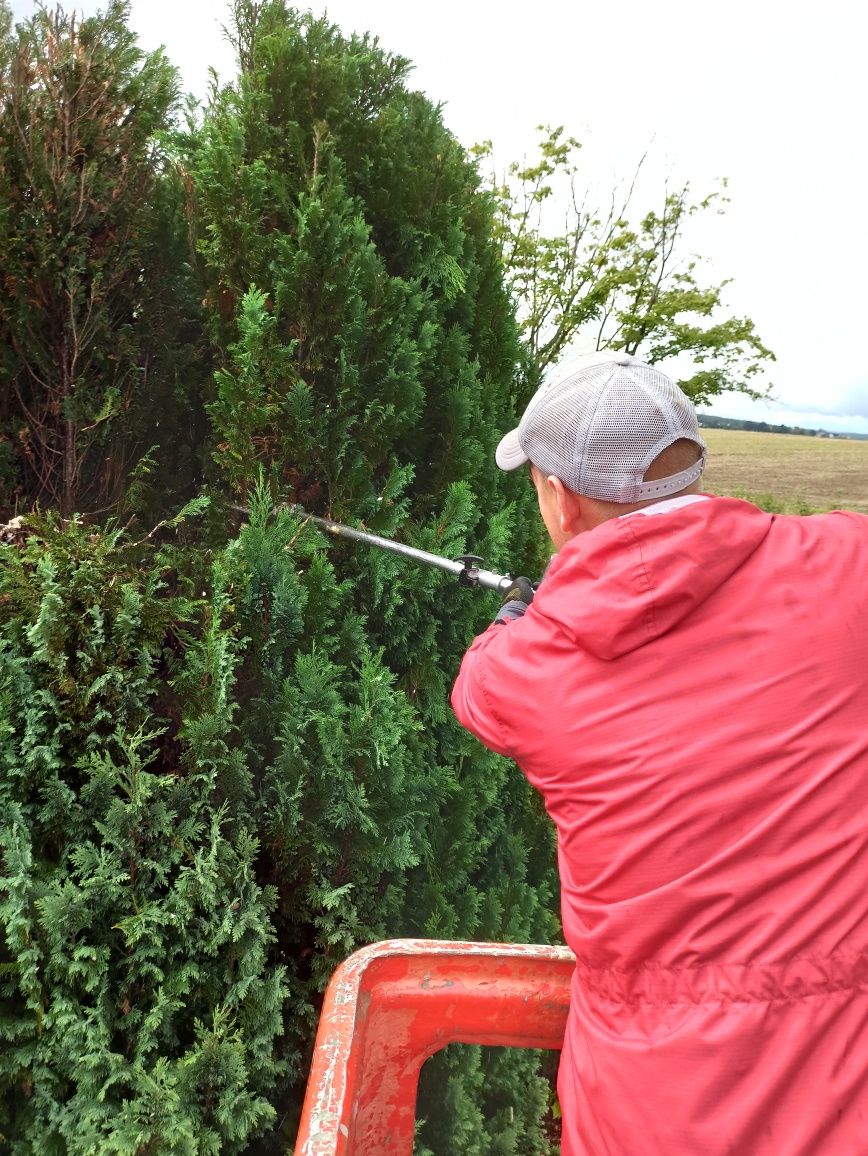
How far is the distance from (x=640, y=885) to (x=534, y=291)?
15889 millimetres

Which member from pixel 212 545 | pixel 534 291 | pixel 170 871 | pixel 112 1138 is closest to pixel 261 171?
pixel 212 545

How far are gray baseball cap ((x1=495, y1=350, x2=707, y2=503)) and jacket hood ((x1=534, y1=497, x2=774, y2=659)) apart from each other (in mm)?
203

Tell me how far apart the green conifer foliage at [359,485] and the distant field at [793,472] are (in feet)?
56.9

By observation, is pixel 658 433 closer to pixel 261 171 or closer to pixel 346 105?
pixel 261 171

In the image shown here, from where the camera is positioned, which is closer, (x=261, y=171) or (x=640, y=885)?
(x=640, y=885)

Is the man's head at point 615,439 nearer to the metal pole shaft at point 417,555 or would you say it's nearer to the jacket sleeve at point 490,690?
the jacket sleeve at point 490,690

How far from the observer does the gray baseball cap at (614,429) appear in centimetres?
157

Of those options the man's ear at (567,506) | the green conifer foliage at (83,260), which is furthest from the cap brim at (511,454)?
the green conifer foliage at (83,260)

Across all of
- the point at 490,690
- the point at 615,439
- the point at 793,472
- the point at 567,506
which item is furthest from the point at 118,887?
the point at 793,472

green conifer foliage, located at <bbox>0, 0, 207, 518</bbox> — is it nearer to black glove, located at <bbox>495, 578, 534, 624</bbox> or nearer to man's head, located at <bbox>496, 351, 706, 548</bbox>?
black glove, located at <bbox>495, 578, 534, 624</bbox>

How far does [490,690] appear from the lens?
5.06ft

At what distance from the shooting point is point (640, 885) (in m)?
1.34

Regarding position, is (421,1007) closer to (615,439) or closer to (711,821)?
(711,821)

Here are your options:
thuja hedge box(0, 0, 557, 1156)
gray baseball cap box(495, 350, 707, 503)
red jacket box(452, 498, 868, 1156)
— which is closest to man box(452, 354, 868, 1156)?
red jacket box(452, 498, 868, 1156)
